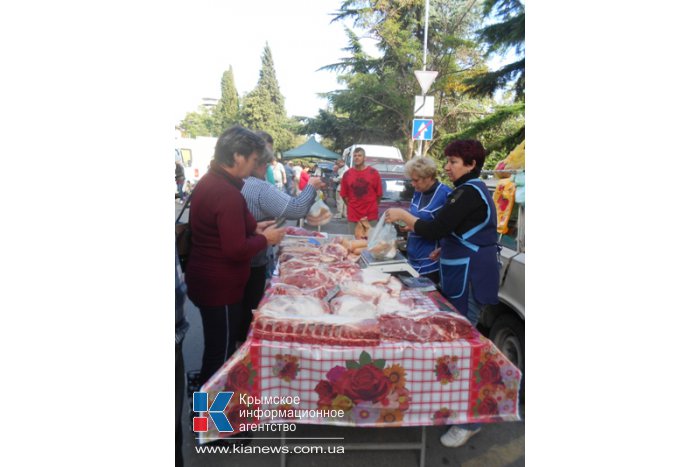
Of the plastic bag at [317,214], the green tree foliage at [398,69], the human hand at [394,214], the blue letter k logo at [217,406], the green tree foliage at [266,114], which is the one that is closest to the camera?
the blue letter k logo at [217,406]

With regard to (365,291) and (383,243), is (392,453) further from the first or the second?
(383,243)

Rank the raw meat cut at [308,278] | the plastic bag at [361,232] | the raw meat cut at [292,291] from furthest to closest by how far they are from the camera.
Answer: the plastic bag at [361,232]
the raw meat cut at [308,278]
the raw meat cut at [292,291]

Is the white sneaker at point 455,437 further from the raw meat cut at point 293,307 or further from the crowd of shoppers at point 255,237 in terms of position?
the raw meat cut at point 293,307

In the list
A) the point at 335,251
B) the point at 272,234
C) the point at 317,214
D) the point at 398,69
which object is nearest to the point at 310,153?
the point at 398,69

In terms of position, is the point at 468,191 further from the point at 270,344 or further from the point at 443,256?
the point at 270,344

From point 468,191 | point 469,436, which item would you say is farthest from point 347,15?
point 469,436

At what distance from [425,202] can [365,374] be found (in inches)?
72.5

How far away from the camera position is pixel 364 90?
13.6 meters

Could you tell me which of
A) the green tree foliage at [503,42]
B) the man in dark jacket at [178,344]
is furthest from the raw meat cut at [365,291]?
the green tree foliage at [503,42]

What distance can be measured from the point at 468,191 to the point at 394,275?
2.49 feet

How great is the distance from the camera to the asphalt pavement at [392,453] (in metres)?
2.21

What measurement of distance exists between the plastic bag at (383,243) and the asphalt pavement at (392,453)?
122 centimetres

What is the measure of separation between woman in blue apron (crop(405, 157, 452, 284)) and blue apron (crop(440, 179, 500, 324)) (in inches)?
17.8

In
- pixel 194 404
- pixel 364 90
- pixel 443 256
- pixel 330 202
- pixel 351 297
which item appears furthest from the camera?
pixel 330 202
